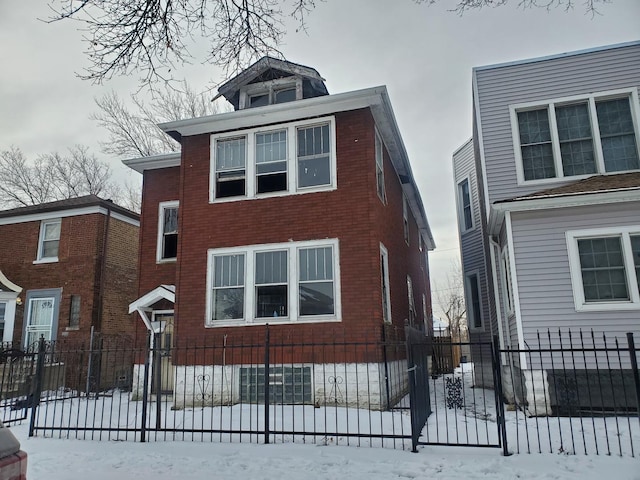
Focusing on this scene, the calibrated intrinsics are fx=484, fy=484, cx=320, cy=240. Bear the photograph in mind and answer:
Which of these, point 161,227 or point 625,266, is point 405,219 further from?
point 625,266

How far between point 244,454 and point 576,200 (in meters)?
7.51

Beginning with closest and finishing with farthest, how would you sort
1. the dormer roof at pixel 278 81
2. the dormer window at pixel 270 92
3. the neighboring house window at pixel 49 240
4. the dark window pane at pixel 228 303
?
the dark window pane at pixel 228 303 → the dormer roof at pixel 278 81 → the dormer window at pixel 270 92 → the neighboring house window at pixel 49 240

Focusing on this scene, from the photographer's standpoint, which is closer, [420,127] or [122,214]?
[420,127]

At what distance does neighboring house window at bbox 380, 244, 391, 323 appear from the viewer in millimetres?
11422

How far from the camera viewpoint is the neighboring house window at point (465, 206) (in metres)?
16.8

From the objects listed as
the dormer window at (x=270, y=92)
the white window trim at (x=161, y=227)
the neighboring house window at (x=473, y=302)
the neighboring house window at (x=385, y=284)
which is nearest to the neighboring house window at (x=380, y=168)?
the neighboring house window at (x=385, y=284)

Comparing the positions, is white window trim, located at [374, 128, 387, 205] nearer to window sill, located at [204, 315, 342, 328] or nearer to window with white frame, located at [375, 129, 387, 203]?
window with white frame, located at [375, 129, 387, 203]

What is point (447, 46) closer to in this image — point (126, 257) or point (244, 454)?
point (244, 454)

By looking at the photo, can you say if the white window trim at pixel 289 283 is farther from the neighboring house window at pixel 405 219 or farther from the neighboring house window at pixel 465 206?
the neighboring house window at pixel 465 206

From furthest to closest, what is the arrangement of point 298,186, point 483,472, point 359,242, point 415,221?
point 415,221 → point 298,186 → point 359,242 → point 483,472

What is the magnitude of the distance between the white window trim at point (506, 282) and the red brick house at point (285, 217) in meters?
2.71

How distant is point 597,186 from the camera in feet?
31.3

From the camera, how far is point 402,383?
484 inches

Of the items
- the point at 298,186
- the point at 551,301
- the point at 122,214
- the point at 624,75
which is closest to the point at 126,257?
the point at 122,214
